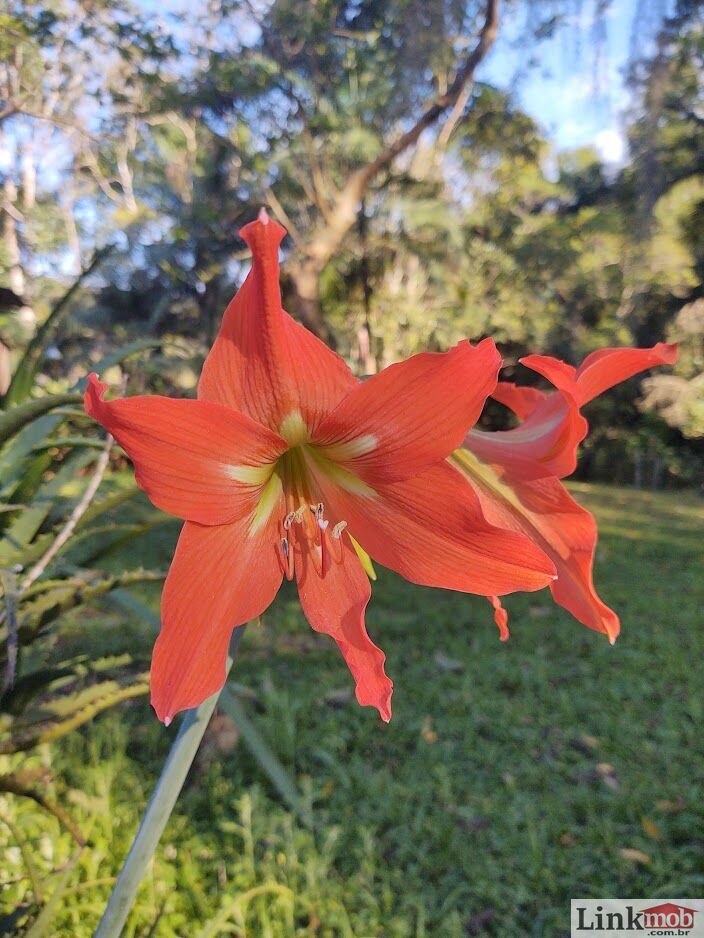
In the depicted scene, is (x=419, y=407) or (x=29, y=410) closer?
(x=419, y=407)

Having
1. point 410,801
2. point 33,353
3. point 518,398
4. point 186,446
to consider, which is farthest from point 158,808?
point 410,801

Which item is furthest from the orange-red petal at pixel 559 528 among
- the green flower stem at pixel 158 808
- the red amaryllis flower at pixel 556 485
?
the green flower stem at pixel 158 808

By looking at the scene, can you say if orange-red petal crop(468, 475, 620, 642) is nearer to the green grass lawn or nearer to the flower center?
the flower center

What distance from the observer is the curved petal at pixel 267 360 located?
0.45 metres

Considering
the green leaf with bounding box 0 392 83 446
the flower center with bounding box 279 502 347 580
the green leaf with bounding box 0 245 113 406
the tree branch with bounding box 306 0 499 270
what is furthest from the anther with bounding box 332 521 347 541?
the tree branch with bounding box 306 0 499 270

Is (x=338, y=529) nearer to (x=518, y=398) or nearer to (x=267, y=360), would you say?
(x=267, y=360)

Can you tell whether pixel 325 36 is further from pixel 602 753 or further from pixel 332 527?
pixel 332 527

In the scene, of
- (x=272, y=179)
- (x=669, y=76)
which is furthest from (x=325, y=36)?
(x=669, y=76)

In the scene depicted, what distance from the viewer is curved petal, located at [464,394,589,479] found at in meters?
0.55

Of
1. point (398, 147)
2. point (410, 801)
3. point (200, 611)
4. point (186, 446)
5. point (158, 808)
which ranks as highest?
point (398, 147)

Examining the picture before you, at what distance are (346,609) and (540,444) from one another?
24 centimetres

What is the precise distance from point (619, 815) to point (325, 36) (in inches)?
286

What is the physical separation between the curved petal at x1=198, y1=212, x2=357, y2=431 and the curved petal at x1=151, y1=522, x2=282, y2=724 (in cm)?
11

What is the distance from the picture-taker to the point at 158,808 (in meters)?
0.54
